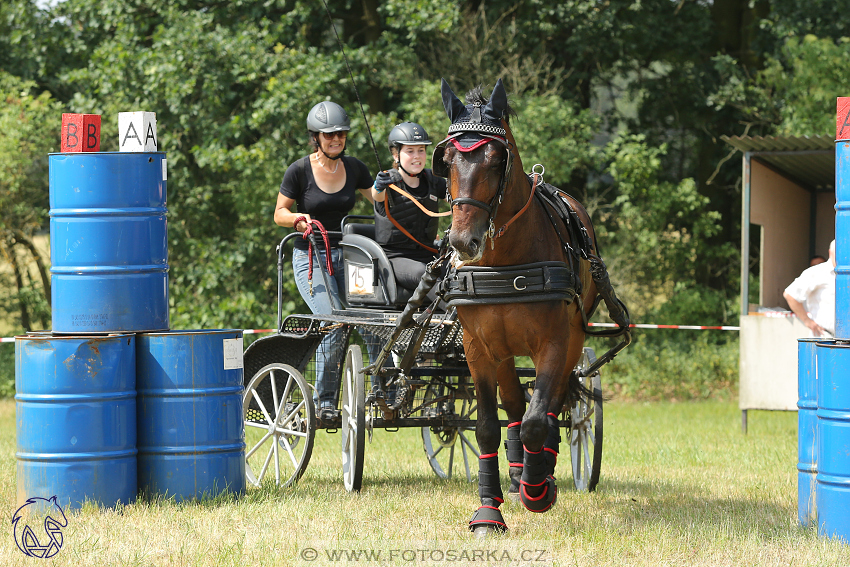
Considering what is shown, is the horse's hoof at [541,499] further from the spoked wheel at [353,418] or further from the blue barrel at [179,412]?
the blue barrel at [179,412]

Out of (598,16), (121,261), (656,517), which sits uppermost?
(598,16)

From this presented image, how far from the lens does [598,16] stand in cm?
1359

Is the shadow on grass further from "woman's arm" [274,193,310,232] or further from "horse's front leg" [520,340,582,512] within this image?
"woman's arm" [274,193,310,232]

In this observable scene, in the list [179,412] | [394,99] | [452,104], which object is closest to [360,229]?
[179,412]

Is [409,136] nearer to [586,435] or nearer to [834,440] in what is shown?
[586,435]

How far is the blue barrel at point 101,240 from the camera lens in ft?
17.4

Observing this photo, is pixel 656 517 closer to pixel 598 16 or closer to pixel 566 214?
pixel 566 214

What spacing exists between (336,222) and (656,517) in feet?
9.33

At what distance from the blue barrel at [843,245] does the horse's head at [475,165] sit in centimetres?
151

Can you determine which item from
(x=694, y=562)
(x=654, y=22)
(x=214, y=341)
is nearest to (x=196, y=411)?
(x=214, y=341)

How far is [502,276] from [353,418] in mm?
1976

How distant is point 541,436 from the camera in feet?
15.4

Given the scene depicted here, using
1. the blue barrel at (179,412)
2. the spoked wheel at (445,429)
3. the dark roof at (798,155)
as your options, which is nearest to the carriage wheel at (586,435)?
the spoked wheel at (445,429)

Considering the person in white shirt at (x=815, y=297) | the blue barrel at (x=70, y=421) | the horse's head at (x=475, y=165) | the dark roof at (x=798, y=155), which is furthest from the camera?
the dark roof at (x=798, y=155)
